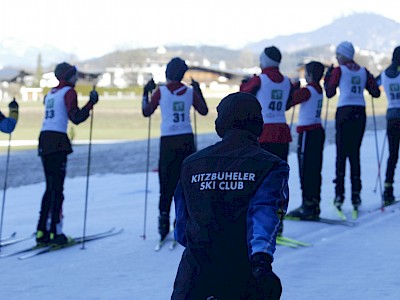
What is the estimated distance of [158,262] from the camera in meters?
7.27

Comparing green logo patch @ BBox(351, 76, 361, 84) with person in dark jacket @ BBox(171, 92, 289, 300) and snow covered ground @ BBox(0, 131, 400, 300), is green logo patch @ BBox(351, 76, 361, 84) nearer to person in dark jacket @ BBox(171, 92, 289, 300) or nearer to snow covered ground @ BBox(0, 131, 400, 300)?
snow covered ground @ BBox(0, 131, 400, 300)

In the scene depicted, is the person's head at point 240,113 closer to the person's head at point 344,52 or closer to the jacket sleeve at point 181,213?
the jacket sleeve at point 181,213

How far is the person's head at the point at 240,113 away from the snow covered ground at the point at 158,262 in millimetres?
2856

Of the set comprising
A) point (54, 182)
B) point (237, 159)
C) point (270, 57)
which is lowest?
point (54, 182)

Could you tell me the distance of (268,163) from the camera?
3.13 meters

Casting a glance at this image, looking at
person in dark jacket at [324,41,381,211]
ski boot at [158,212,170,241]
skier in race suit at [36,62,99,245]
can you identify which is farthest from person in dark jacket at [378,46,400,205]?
skier in race suit at [36,62,99,245]

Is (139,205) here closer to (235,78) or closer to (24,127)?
(24,127)

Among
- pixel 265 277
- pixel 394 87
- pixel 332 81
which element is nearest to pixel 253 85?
pixel 332 81

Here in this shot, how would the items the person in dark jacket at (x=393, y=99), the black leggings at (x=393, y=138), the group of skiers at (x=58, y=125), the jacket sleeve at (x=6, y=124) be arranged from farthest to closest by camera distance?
the black leggings at (x=393, y=138)
the person in dark jacket at (x=393, y=99)
the group of skiers at (x=58, y=125)
the jacket sleeve at (x=6, y=124)

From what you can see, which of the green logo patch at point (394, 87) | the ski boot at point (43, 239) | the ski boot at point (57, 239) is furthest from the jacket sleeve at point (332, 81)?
the ski boot at point (43, 239)

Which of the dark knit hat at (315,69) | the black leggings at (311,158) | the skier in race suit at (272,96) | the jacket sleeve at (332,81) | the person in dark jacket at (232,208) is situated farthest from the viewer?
the black leggings at (311,158)

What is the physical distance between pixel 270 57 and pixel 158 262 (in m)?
2.24

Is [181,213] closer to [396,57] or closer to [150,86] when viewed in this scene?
[150,86]

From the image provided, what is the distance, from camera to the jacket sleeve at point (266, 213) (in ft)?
10.00
